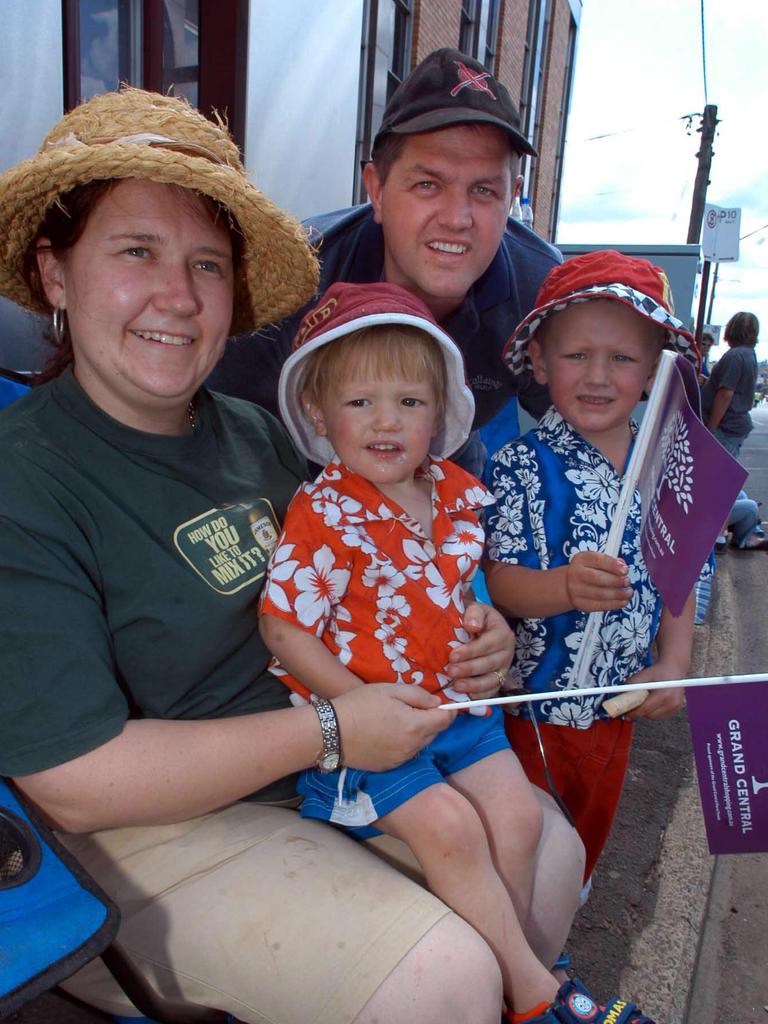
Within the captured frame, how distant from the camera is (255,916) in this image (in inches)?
51.1

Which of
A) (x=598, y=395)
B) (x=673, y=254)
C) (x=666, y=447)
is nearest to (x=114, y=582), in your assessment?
(x=666, y=447)

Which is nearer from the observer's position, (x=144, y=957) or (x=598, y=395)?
(x=144, y=957)

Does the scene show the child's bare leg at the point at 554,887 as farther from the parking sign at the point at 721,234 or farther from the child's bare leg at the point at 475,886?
the parking sign at the point at 721,234

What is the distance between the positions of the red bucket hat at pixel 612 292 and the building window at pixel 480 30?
32.7ft

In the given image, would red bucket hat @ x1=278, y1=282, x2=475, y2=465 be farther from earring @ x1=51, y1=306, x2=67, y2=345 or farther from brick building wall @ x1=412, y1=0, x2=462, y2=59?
brick building wall @ x1=412, y1=0, x2=462, y2=59

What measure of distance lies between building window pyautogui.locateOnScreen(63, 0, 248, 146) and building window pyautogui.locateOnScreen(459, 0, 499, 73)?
730cm

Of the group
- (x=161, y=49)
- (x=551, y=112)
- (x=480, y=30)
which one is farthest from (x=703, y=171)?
(x=161, y=49)

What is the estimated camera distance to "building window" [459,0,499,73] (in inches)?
434

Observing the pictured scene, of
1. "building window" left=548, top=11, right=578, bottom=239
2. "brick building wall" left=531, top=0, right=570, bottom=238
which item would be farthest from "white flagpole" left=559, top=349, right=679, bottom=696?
"building window" left=548, top=11, right=578, bottom=239

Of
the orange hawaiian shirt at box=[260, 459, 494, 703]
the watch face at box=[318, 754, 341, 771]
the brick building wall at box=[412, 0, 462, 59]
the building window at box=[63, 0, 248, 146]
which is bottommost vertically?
the watch face at box=[318, 754, 341, 771]

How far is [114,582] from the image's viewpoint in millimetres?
1380

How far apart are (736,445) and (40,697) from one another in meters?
7.95

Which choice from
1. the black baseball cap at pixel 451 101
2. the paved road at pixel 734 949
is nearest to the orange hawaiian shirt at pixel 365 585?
the black baseball cap at pixel 451 101

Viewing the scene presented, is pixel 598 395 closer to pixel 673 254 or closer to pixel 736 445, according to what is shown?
pixel 673 254
